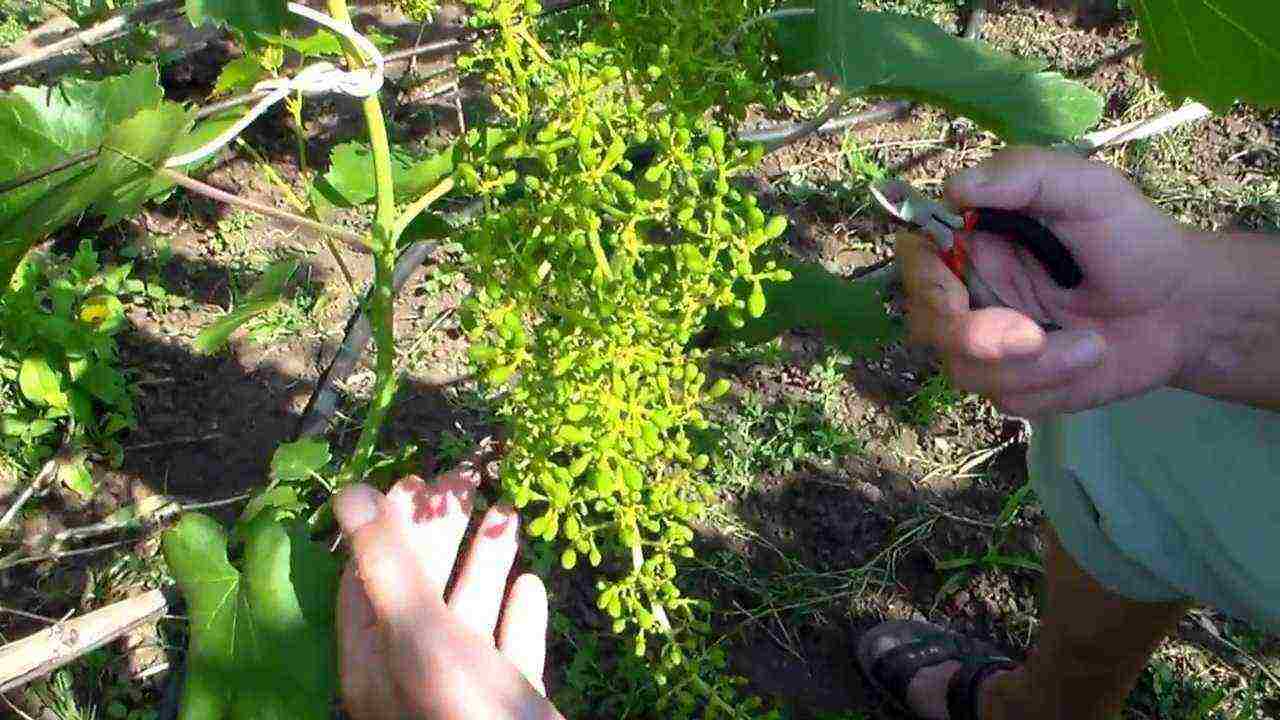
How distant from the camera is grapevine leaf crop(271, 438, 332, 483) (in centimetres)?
161

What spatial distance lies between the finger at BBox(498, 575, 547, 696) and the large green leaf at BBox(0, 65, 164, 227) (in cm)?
82

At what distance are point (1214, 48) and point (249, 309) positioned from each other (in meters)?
1.40

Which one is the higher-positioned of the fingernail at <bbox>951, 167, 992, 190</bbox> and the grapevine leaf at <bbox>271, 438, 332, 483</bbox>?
the fingernail at <bbox>951, 167, 992, 190</bbox>

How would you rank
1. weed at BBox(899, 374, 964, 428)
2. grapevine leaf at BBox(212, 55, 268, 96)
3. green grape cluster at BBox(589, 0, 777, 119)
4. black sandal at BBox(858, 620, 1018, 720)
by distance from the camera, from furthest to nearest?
weed at BBox(899, 374, 964, 428) < black sandal at BBox(858, 620, 1018, 720) < grapevine leaf at BBox(212, 55, 268, 96) < green grape cluster at BBox(589, 0, 777, 119)

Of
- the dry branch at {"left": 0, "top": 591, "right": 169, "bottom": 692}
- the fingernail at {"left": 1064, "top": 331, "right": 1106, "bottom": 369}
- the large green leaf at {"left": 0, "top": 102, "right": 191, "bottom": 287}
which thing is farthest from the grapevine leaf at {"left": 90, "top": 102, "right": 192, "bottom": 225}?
the fingernail at {"left": 1064, "top": 331, "right": 1106, "bottom": 369}

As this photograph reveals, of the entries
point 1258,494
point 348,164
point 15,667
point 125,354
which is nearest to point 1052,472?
point 1258,494

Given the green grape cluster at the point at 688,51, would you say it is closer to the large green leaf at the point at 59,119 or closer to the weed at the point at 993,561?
the large green leaf at the point at 59,119

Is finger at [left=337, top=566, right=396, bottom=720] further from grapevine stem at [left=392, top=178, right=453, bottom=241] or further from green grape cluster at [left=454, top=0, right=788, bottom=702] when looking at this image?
grapevine stem at [left=392, top=178, right=453, bottom=241]

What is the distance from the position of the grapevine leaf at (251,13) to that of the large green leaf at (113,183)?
0.12 meters

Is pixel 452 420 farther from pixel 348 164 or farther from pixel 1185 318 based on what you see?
pixel 1185 318

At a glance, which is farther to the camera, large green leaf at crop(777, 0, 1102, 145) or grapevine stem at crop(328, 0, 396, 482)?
large green leaf at crop(777, 0, 1102, 145)

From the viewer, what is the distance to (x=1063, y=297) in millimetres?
1411

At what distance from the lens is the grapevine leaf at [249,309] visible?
172cm

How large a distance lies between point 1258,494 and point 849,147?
1939 mm
